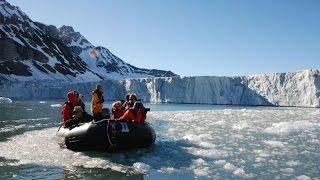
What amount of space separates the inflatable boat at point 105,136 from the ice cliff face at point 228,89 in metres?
32.5

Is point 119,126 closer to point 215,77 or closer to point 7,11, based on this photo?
point 215,77

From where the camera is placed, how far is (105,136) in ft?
38.5

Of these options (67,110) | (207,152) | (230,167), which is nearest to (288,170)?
(230,167)

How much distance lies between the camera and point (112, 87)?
65.1 metres

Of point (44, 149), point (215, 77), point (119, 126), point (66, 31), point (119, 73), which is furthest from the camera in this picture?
point (66, 31)

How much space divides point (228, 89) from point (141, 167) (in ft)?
136

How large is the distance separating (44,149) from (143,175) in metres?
4.83

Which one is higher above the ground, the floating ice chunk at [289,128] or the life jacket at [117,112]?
the life jacket at [117,112]

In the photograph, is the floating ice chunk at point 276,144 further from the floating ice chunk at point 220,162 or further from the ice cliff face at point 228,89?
the ice cliff face at point 228,89

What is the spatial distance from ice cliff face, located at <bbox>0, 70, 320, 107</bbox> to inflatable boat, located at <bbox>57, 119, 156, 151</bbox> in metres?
32.5

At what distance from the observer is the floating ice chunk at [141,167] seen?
32.1ft

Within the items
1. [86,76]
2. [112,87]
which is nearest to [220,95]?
[112,87]

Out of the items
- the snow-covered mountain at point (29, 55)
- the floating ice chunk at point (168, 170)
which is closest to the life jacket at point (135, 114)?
the floating ice chunk at point (168, 170)

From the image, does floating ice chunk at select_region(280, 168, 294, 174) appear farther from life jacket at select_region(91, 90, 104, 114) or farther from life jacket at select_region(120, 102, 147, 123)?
life jacket at select_region(91, 90, 104, 114)
